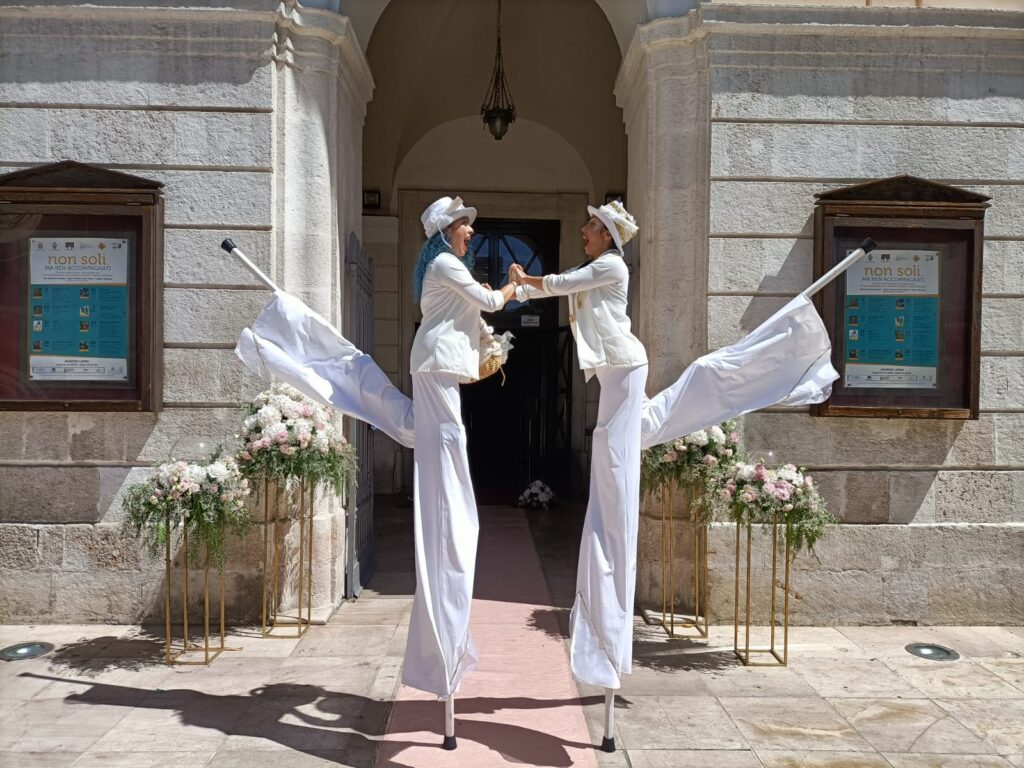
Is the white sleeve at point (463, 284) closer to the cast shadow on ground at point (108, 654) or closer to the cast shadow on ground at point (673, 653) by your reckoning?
the cast shadow on ground at point (673, 653)

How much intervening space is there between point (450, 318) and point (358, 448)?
244cm

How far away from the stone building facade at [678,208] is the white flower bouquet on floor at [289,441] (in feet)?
1.53

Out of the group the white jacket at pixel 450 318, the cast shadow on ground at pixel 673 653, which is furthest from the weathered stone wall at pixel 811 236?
the white jacket at pixel 450 318

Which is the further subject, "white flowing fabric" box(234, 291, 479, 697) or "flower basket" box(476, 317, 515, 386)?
"flower basket" box(476, 317, 515, 386)

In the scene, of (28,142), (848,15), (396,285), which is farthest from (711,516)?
(396,285)

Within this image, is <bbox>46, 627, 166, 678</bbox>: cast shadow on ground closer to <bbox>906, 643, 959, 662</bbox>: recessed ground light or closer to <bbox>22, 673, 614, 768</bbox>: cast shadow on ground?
<bbox>22, 673, 614, 768</bbox>: cast shadow on ground

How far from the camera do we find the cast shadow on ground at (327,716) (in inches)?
140

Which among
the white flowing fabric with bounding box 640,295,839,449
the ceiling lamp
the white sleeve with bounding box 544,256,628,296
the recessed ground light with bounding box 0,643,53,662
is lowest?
the recessed ground light with bounding box 0,643,53,662

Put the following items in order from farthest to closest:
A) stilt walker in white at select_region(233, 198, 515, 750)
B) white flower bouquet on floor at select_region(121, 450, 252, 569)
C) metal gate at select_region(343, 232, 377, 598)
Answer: metal gate at select_region(343, 232, 377, 598)
white flower bouquet on floor at select_region(121, 450, 252, 569)
stilt walker in white at select_region(233, 198, 515, 750)

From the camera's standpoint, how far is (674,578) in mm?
5438

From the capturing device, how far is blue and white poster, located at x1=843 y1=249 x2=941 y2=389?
209 inches

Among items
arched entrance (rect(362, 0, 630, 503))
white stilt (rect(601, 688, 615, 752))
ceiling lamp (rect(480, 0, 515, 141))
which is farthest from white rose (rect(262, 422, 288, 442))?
arched entrance (rect(362, 0, 630, 503))

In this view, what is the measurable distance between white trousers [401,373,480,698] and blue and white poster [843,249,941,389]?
289 cm

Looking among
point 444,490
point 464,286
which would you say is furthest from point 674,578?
point 464,286
